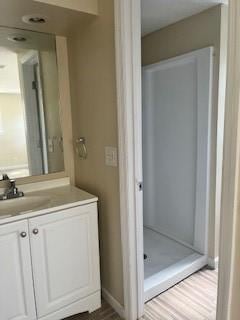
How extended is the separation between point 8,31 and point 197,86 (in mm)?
1557

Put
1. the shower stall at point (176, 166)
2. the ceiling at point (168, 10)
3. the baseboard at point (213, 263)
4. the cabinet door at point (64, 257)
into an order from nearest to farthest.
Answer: the cabinet door at point (64, 257)
the ceiling at point (168, 10)
the shower stall at point (176, 166)
the baseboard at point (213, 263)

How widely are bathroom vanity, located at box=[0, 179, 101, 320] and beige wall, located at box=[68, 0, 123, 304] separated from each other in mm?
122

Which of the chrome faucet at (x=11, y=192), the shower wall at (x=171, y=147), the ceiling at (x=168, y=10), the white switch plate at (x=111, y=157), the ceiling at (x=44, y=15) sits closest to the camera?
the ceiling at (x=44, y=15)

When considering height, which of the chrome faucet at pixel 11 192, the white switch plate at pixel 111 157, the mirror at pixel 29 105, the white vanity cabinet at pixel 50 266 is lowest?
the white vanity cabinet at pixel 50 266

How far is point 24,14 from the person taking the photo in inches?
61.6

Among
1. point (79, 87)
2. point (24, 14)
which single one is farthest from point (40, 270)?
point (24, 14)

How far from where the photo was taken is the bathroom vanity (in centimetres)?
147

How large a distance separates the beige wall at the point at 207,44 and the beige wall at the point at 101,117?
95 cm

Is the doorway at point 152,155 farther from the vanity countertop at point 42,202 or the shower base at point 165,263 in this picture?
the vanity countertop at point 42,202

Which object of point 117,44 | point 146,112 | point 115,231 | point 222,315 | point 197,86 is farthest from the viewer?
point 146,112

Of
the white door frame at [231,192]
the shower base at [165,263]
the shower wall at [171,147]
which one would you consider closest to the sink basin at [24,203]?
the shower base at [165,263]

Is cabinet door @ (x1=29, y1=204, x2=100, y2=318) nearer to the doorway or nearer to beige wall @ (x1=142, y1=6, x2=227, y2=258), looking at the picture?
the doorway

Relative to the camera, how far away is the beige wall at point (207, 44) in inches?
79.4

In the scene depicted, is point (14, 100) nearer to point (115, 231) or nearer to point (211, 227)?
point (115, 231)
